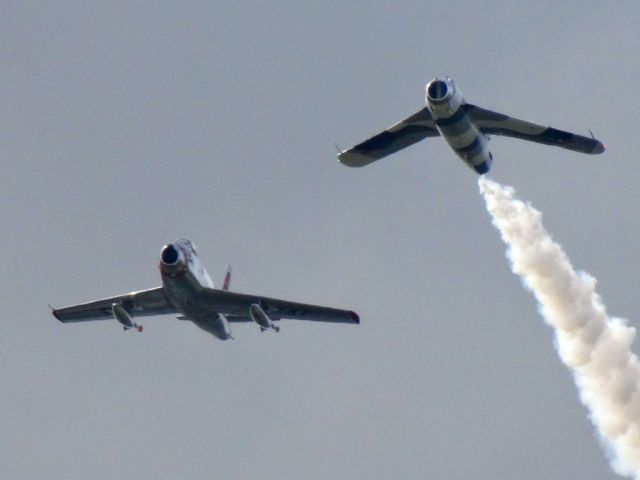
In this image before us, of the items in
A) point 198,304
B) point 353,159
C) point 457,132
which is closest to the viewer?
point 198,304

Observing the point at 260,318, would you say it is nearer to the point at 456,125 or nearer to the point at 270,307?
the point at 270,307

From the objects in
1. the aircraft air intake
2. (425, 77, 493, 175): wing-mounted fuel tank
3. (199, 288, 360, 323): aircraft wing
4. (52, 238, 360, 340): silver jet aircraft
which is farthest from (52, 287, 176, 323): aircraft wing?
(425, 77, 493, 175): wing-mounted fuel tank

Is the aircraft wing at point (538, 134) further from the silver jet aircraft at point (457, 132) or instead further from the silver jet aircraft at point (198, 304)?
the silver jet aircraft at point (198, 304)

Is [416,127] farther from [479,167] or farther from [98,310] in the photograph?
[98,310]

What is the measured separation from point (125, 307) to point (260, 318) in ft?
31.1

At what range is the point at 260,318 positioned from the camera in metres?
102

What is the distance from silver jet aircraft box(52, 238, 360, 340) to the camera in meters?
99.8

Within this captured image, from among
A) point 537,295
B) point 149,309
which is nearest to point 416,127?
point 537,295

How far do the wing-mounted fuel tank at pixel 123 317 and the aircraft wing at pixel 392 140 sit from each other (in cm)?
1981

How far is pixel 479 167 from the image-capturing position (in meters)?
107

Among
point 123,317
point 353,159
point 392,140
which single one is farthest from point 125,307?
point 392,140

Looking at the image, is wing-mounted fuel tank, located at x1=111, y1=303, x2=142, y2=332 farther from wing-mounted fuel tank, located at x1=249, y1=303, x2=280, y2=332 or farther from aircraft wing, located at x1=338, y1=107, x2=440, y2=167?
aircraft wing, located at x1=338, y1=107, x2=440, y2=167

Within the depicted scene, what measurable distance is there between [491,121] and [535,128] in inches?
153

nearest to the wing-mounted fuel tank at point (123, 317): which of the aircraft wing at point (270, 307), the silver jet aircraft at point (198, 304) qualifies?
the silver jet aircraft at point (198, 304)
